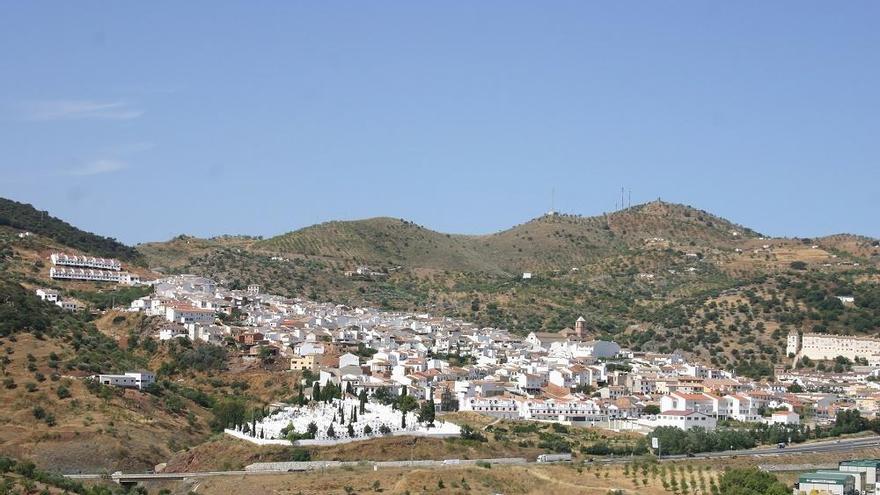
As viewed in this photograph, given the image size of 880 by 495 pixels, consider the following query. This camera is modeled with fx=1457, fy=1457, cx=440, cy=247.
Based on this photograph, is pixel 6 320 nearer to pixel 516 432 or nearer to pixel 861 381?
pixel 516 432

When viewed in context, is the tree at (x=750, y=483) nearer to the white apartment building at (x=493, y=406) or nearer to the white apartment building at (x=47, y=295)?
the white apartment building at (x=493, y=406)

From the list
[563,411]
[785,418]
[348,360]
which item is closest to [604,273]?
[348,360]

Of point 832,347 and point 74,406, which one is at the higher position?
point 832,347

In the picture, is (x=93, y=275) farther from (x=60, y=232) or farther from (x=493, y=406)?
(x=493, y=406)

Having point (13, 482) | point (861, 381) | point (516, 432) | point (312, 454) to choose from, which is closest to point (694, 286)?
point (861, 381)

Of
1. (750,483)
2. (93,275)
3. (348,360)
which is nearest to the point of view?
(750,483)

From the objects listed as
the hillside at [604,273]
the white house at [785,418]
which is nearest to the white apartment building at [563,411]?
the white house at [785,418]

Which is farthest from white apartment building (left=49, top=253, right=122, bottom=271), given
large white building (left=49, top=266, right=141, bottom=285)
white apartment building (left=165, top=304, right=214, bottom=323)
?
white apartment building (left=165, top=304, right=214, bottom=323)
